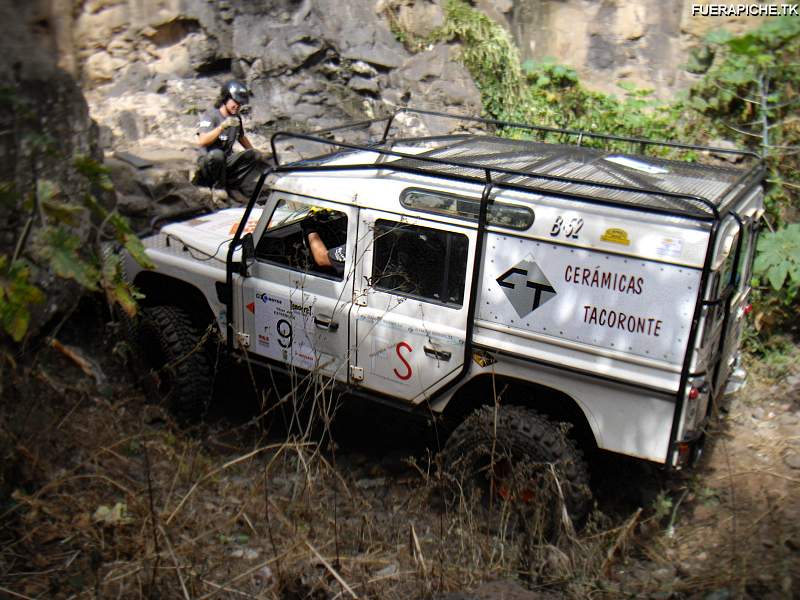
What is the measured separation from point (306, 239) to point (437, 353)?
113 cm

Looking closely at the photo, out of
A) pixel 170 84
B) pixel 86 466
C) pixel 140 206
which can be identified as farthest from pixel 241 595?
pixel 170 84

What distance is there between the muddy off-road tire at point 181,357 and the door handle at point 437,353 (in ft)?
5.25

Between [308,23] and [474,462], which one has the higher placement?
[308,23]

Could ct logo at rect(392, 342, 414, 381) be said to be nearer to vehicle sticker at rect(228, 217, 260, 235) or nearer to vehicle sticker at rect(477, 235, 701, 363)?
vehicle sticker at rect(477, 235, 701, 363)

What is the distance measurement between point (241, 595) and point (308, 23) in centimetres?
785

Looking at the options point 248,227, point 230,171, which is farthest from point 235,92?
point 248,227

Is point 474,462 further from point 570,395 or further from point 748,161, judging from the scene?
point 748,161

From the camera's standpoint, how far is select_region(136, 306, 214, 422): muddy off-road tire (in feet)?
18.0

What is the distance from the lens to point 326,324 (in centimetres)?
495

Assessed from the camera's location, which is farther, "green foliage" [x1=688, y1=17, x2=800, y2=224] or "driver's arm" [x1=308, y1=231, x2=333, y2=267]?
"green foliage" [x1=688, y1=17, x2=800, y2=224]

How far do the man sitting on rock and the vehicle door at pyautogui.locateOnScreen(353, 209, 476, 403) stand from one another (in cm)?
344

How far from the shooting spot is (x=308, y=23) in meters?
9.99

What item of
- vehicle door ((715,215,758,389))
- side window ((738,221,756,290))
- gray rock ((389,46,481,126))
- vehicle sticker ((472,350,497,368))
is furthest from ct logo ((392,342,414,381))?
gray rock ((389,46,481,126))

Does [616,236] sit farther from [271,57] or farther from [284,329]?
[271,57]
